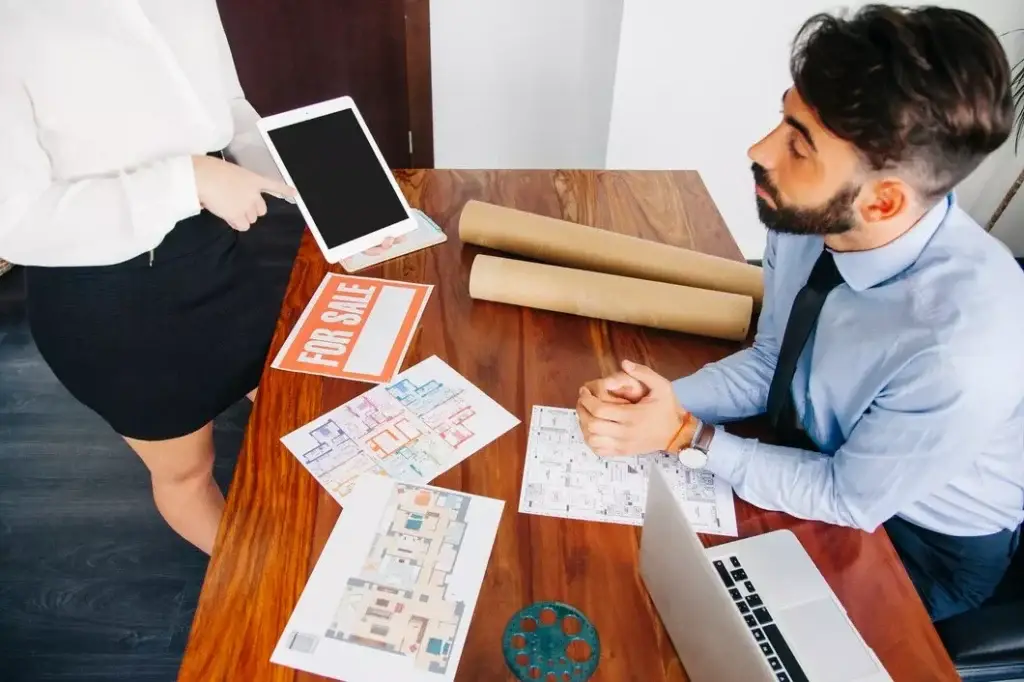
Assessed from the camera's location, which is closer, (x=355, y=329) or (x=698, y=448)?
(x=698, y=448)

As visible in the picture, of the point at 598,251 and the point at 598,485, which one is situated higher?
the point at 598,251

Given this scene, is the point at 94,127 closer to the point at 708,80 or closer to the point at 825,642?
the point at 825,642

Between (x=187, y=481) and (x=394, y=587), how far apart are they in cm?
71

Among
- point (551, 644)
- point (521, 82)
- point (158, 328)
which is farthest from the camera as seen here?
point (521, 82)

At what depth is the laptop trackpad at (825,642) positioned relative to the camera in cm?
77

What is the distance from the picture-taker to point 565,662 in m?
0.78

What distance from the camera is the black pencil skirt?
1121 millimetres

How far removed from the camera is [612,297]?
47.8 inches

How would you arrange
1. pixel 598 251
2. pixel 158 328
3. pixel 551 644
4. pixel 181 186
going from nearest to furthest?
1. pixel 551 644
2. pixel 181 186
3. pixel 158 328
4. pixel 598 251

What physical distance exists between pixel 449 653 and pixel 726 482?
0.43 meters

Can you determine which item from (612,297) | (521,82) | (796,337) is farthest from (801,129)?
(521,82)

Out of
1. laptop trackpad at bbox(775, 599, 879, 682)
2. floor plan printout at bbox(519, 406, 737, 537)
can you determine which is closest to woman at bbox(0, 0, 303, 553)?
floor plan printout at bbox(519, 406, 737, 537)

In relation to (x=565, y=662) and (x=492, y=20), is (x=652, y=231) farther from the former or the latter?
(x=492, y=20)

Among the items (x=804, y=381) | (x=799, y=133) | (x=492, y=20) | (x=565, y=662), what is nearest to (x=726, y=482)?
(x=804, y=381)
